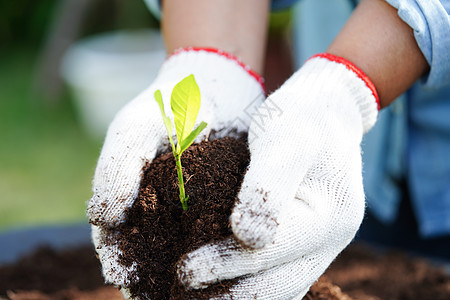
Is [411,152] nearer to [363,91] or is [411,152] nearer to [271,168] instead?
[363,91]

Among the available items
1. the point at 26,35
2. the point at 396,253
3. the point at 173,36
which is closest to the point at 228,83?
the point at 173,36

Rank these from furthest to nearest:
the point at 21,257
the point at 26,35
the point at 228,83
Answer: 1. the point at 26,35
2. the point at 21,257
3. the point at 228,83

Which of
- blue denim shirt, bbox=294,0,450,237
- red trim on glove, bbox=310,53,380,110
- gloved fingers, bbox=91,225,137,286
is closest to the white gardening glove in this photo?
gloved fingers, bbox=91,225,137,286

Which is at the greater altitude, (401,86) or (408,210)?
(401,86)

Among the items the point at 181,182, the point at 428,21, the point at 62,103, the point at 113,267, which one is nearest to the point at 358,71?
the point at 428,21

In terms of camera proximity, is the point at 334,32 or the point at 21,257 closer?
the point at 21,257

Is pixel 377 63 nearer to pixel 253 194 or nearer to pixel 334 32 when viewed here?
pixel 253 194

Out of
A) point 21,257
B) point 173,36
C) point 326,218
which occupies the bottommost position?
point 21,257

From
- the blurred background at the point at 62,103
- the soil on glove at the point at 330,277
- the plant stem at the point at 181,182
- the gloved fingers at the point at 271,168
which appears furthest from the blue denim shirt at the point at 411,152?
the blurred background at the point at 62,103

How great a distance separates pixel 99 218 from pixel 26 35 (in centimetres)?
521

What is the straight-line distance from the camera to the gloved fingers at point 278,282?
2.47 feet

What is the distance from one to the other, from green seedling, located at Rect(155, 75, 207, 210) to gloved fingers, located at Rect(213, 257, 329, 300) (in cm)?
18

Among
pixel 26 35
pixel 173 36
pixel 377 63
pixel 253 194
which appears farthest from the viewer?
pixel 26 35

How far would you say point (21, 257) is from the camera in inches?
53.6
